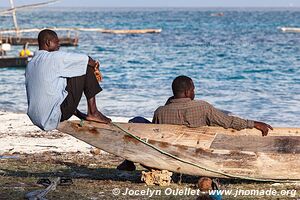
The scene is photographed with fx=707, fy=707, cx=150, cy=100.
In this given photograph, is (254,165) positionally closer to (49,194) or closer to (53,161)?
(49,194)

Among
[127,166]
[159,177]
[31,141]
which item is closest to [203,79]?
[31,141]

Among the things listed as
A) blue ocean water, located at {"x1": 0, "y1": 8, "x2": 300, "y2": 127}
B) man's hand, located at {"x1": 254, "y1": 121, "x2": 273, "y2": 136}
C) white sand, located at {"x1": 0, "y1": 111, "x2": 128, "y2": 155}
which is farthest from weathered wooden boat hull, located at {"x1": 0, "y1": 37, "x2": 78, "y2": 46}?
man's hand, located at {"x1": 254, "y1": 121, "x2": 273, "y2": 136}

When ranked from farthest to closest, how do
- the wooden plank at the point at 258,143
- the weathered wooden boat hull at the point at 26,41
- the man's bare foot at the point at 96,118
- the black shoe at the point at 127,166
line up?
the weathered wooden boat hull at the point at 26,41 < the black shoe at the point at 127,166 < the wooden plank at the point at 258,143 < the man's bare foot at the point at 96,118

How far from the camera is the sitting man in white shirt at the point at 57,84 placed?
672 cm

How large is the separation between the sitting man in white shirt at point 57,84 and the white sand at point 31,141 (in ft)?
9.16

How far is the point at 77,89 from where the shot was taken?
6773 mm

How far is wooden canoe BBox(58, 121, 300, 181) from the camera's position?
275 inches

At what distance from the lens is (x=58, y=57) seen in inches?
266

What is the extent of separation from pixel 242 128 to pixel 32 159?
2885 mm

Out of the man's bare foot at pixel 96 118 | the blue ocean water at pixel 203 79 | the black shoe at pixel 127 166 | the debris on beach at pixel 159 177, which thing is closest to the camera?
the man's bare foot at pixel 96 118

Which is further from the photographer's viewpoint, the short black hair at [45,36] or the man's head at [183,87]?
the man's head at [183,87]

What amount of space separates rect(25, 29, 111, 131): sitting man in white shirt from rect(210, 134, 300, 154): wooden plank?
1462 millimetres

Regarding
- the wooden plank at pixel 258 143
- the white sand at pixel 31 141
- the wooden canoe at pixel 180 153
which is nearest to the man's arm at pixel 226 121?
the wooden plank at pixel 258 143

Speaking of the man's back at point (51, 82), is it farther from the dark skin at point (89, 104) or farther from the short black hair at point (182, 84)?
the short black hair at point (182, 84)
